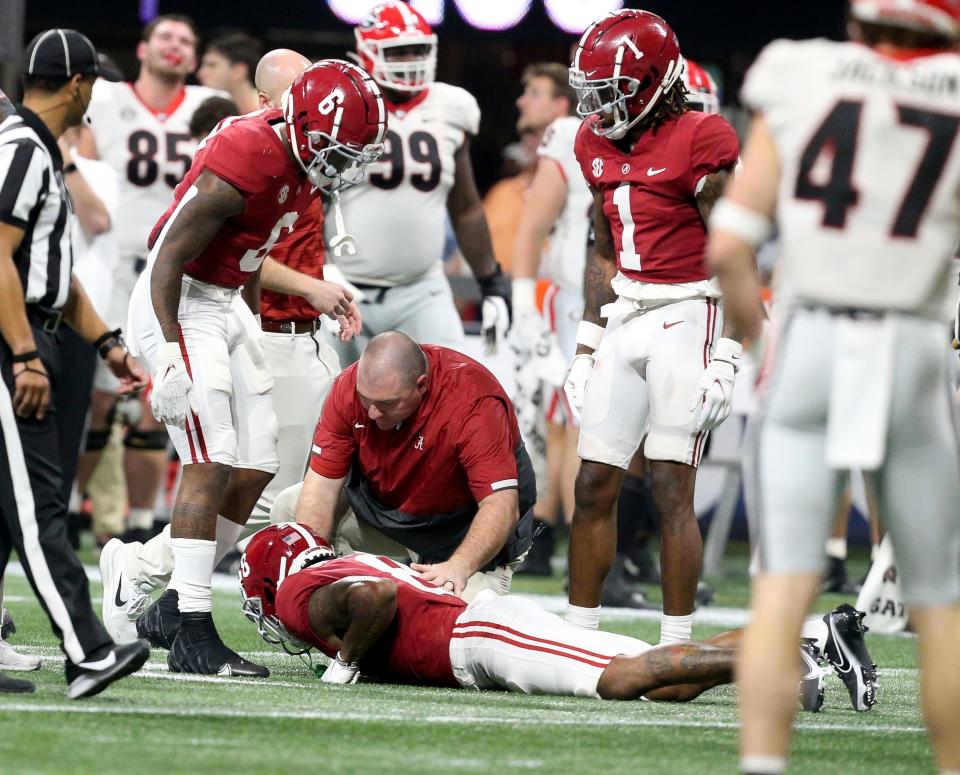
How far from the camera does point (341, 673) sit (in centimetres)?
535

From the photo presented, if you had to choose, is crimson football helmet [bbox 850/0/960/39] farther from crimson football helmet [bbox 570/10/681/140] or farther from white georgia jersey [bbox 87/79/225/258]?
white georgia jersey [bbox 87/79/225/258]

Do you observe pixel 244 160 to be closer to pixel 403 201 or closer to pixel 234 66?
pixel 403 201

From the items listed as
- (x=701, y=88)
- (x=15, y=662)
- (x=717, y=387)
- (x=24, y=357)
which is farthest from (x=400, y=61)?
(x=24, y=357)

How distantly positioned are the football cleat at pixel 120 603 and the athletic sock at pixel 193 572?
1.73 ft

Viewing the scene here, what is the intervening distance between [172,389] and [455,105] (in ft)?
9.58

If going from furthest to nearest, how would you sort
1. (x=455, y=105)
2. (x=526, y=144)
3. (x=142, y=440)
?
1. (x=526, y=144)
2. (x=142, y=440)
3. (x=455, y=105)

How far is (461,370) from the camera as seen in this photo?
5828mm

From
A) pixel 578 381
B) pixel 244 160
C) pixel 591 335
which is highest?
pixel 244 160

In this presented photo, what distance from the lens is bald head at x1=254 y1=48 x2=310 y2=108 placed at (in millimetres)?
6629

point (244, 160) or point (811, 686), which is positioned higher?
point (244, 160)

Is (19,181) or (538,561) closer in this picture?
(19,181)

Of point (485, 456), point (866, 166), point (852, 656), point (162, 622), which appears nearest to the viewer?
point (866, 166)

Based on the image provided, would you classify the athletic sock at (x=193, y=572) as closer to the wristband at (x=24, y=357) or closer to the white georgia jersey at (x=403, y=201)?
the wristband at (x=24, y=357)

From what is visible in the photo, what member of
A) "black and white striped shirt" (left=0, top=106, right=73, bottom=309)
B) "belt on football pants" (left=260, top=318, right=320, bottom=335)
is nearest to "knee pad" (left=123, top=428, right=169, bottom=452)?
"belt on football pants" (left=260, top=318, right=320, bottom=335)
